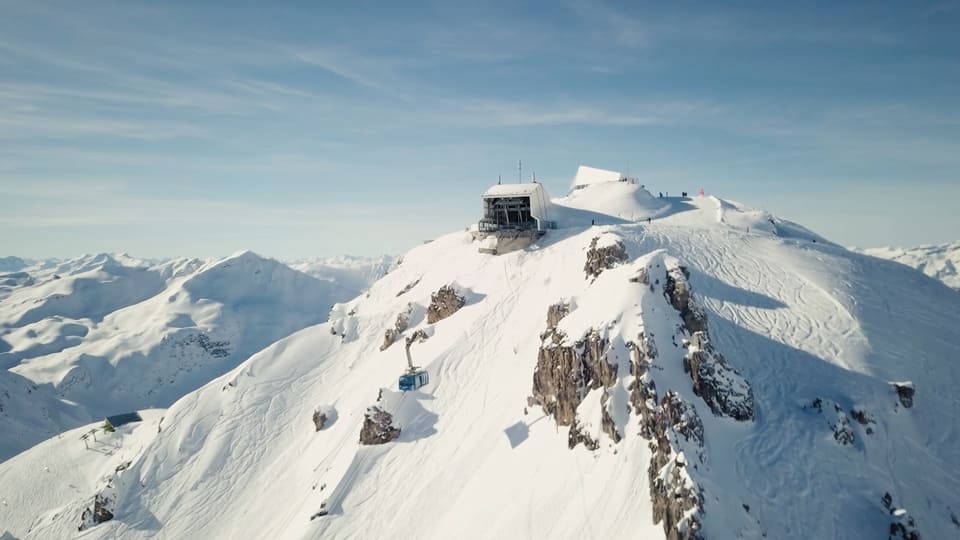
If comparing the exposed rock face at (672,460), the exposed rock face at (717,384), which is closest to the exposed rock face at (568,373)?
the exposed rock face at (672,460)

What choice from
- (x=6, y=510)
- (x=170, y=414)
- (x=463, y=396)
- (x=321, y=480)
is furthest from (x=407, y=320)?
(x=6, y=510)

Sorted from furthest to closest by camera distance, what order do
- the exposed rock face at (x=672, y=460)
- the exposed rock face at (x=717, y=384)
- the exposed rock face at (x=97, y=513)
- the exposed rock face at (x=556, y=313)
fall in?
the exposed rock face at (x=97, y=513) → the exposed rock face at (x=556, y=313) → the exposed rock face at (x=717, y=384) → the exposed rock face at (x=672, y=460)

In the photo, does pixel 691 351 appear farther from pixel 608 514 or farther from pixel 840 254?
pixel 840 254

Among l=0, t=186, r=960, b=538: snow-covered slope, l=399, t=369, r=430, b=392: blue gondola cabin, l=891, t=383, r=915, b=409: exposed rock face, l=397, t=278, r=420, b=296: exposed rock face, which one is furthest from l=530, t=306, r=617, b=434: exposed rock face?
l=397, t=278, r=420, b=296: exposed rock face

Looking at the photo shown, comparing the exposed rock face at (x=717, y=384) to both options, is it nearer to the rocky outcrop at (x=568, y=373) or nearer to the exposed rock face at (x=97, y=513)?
the rocky outcrop at (x=568, y=373)

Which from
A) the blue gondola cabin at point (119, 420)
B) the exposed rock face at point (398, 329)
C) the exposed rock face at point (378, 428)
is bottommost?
the blue gondola cabin at point (119, 420)

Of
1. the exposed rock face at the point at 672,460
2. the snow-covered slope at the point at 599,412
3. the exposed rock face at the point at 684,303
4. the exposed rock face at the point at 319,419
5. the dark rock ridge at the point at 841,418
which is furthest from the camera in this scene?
the exposed rock face at the point at 319,419
